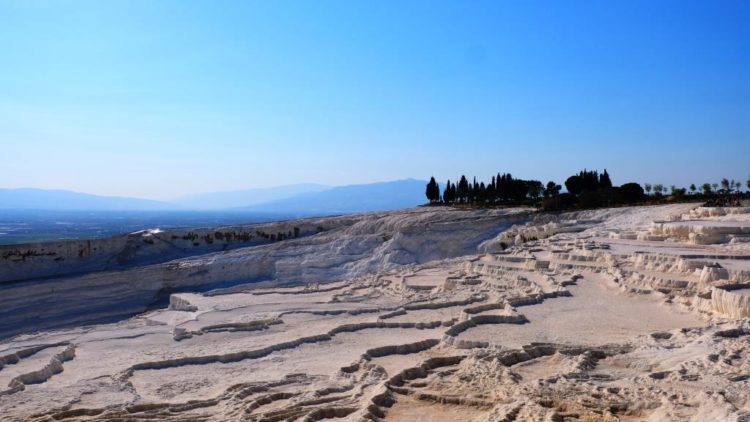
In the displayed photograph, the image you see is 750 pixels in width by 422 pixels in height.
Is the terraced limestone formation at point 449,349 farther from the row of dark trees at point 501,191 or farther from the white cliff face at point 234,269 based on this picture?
the row of dark trees at point 501,191

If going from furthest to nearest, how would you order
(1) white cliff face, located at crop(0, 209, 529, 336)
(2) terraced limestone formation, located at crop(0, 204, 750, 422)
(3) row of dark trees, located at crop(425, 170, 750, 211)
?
(3) row of dark trees, located at crop(425, 170, 750, 211) → (1) white cliff face, located at crop(0, 209, 529, 336) → (2) terraced limestone formation, located at crop(0, 204, 750, 422)

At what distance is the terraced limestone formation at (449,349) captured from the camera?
7.04 m

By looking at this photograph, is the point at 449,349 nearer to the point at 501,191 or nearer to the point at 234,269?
the point at 234,269

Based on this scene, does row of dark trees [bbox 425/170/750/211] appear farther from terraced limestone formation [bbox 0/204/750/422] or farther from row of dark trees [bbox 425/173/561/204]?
terraced limestone formation [bbox 0/204/750/422]

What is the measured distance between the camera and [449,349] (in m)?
9.71

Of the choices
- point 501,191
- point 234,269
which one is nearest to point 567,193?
point 501,191

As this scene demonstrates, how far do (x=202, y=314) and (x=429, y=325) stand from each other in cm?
608

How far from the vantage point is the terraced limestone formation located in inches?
277

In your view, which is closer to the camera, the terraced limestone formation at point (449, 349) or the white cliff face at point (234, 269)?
the terraced limestone formation at point (449, 349)

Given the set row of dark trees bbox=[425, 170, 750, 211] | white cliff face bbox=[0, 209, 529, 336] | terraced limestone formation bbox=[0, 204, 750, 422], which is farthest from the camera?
row of dark trees bbox=[425, 170, 750, 211]

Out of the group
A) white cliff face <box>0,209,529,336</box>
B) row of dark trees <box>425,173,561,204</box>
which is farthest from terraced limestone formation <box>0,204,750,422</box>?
row of dark trees <box>425,173,561,204</box>

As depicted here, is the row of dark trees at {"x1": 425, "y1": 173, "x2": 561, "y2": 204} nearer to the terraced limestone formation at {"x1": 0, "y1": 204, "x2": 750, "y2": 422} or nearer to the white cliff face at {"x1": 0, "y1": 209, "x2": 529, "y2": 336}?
the white cliff face at {"x1": 0, "y1": 209, "x2": 529, "y2": 336}

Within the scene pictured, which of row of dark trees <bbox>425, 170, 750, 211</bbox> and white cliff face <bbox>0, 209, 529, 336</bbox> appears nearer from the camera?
white cliff face <bbox>0, 209, 529, 336</bbox>

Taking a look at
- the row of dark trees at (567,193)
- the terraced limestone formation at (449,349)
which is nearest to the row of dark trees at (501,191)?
the row of dark trees at (567,193)
